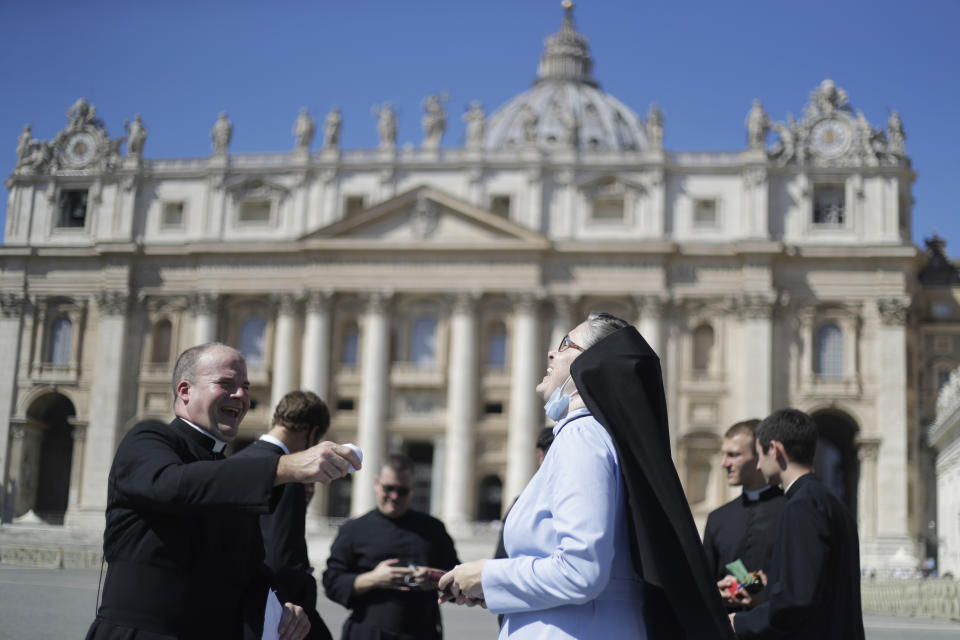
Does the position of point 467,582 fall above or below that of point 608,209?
below

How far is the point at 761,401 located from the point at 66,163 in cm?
3227

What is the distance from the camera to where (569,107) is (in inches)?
3484

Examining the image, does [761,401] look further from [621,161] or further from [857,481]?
[621,161]

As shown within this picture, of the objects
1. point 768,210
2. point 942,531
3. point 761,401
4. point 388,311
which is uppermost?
point 768,210

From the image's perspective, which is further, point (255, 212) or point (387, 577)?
point (255, 212)

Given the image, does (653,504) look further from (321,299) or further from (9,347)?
(9,347)

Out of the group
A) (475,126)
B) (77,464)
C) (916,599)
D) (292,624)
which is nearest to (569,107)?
(475,126)

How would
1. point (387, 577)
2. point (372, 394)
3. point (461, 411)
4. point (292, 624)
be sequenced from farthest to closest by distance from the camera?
point (372, 394) < point (461, 411) < point (387, 577) < point (292, 624)

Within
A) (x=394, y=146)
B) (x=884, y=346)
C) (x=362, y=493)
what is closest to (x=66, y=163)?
(x=394, y=146)

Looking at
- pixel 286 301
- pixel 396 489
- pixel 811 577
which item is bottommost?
pixel 811 577

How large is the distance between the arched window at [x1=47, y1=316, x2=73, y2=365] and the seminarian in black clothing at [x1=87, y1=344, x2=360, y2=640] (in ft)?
163

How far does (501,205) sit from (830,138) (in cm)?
1372

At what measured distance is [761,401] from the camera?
150ft

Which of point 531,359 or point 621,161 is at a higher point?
point 621,161
